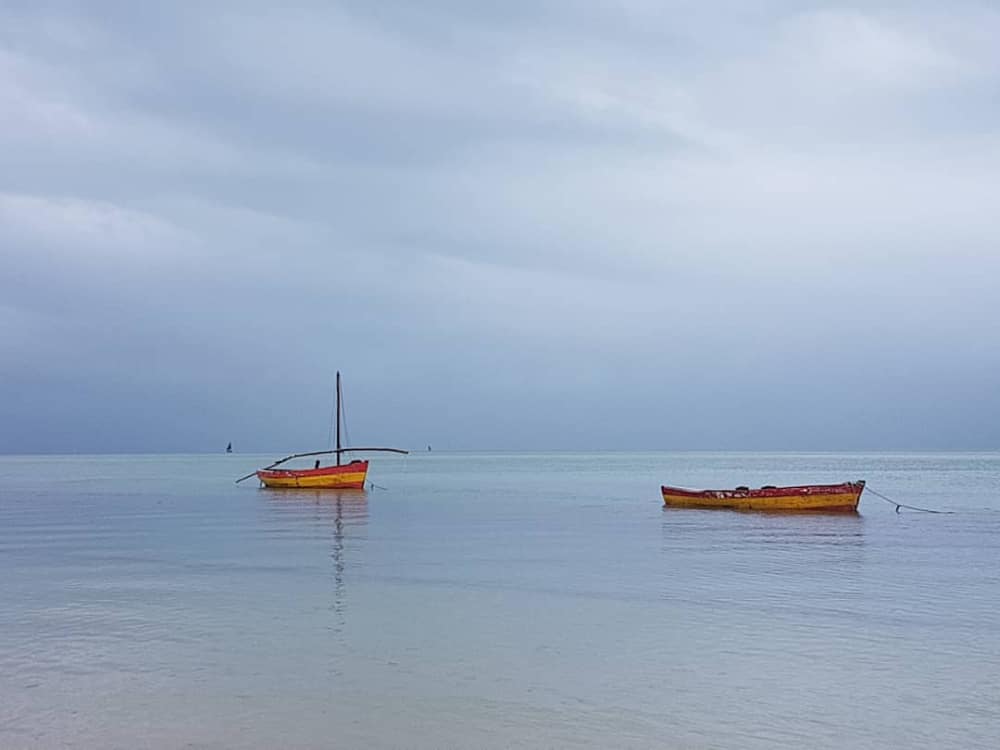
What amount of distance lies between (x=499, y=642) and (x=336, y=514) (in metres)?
35.9

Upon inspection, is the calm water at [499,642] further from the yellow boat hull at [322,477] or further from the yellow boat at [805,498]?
the yellow boat hull at [322,477]

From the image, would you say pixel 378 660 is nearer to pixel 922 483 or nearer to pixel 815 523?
pixel 815 523

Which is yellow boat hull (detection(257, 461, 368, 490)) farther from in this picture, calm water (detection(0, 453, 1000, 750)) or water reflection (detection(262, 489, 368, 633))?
calm water (detection(0, 453, 1000, 750))

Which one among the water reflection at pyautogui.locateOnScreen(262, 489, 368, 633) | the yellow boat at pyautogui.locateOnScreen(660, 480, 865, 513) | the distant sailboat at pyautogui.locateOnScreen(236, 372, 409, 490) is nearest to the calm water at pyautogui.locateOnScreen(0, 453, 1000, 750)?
the water reflection at pyautogui.locateOnScreen(262, 489, 368, 633)

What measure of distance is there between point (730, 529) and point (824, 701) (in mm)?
29663

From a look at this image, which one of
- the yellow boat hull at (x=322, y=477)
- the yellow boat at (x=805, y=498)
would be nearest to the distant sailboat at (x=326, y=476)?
the yellow boat hull at (x=322, y=477)

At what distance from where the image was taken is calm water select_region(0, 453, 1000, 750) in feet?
39.7

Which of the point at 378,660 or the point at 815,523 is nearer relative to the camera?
the point at 378,660

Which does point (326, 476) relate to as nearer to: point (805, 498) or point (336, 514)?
point (336, 514)

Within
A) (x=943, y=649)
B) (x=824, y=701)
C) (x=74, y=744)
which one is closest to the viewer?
(x=74, y=744)

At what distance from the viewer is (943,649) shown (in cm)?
1652

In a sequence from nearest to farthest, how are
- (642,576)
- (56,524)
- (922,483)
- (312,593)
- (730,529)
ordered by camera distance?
(312,593) < (642,576) < (730,529) < (56,524) < (922,483)

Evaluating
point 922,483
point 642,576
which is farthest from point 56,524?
point 922,483

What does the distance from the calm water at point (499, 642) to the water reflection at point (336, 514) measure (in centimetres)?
30
